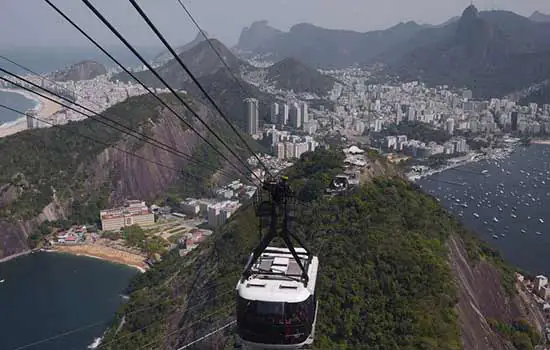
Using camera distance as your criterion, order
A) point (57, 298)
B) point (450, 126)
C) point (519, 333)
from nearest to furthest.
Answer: point (519, 333) → point (57, 298) → point (450, 126)

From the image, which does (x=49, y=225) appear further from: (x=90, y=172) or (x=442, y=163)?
(x=442, y=163)

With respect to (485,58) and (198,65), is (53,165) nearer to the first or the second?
(198,65)

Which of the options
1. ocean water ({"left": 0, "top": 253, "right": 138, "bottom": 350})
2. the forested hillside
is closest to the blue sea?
ocean water ({"left": 0, "top": 253, "right": 138, "bottom": 350})

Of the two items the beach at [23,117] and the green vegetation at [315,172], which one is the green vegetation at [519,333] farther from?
the beach at [23,117]

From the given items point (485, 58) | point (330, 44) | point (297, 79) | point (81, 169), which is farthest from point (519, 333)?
point (330, 44)

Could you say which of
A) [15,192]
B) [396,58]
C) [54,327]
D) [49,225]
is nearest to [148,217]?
[49,225]

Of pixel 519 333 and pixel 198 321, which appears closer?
pixel 198 321
